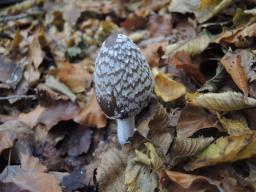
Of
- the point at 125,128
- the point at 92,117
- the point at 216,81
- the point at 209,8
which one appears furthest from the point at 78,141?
the point at 209,8

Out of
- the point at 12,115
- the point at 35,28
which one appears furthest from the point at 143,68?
the point at 35,28

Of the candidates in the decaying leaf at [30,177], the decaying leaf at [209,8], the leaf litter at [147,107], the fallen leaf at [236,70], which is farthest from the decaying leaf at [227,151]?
the decaying leaf at [209,8]

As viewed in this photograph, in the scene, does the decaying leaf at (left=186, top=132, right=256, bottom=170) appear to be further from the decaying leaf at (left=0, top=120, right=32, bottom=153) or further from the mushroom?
the decaying leaf at (left=0, top=120, right=32, bottom=153)

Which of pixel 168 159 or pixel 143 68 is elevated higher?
pixel 143 68

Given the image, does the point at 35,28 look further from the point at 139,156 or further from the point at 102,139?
the point at 139,156

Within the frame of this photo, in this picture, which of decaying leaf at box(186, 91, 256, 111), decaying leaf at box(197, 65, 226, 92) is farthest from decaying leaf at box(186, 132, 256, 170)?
decaying leaf at box(197, 65, 226, 92)

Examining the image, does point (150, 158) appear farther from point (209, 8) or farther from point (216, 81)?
point (209, 8)
